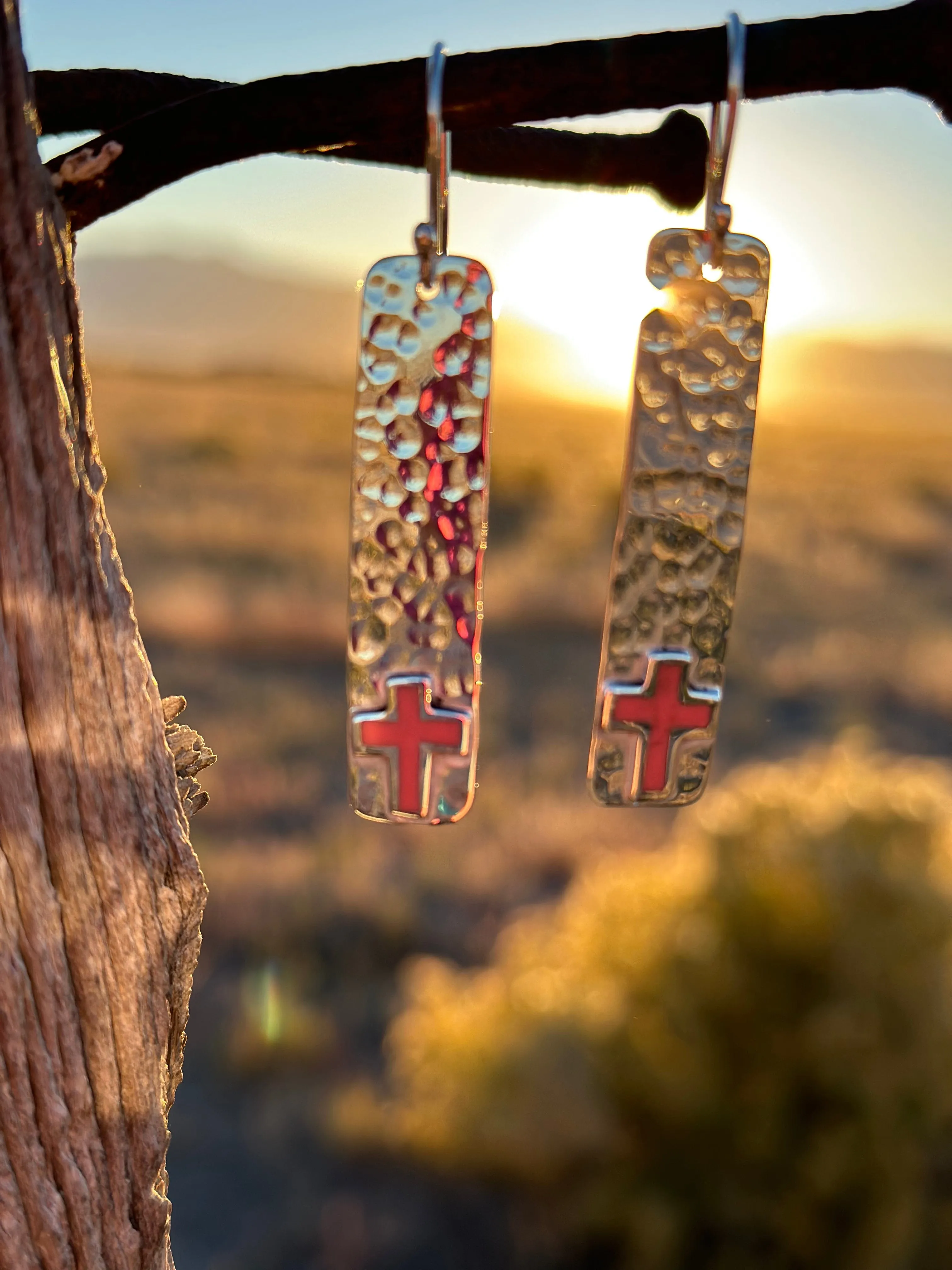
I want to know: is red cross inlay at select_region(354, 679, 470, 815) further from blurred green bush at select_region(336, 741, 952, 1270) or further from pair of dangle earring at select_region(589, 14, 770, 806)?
blurred green bush at select_region(336, 741, 952, 1270)

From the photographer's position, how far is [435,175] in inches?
28.9

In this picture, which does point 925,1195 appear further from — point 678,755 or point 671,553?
point 671,553

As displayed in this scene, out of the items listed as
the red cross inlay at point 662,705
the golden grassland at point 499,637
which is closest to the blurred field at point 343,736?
the golden grassland at point 499,637

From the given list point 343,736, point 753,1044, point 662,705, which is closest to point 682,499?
point 662,705

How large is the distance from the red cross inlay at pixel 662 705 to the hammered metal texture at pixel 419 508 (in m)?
0.14

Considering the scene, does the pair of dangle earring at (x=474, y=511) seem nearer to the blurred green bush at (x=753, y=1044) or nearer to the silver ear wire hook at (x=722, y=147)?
the silver ear wire hook at (x=722, y=147)

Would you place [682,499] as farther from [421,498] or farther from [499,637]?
[499,637]

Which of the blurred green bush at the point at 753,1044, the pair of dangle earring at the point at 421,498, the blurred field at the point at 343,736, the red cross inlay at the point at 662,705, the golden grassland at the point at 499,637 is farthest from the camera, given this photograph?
the golden grassland at the point at 499,637

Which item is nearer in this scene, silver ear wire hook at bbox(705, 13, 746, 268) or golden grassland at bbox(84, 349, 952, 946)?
silver ear wire hook at bbox(705, 13, 746, 268)

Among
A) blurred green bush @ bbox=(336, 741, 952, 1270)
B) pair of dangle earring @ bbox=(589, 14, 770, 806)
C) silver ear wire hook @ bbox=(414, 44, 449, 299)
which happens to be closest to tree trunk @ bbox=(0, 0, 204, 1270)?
silver ear wire hook @ bbox=(414, 44, 449, 299)

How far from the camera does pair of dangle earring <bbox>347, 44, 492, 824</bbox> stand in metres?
0.87

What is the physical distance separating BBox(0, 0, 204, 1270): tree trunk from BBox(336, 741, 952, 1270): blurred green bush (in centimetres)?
233

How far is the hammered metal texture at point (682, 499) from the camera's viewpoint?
0.91 m

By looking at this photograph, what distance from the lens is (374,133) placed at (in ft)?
2.17
